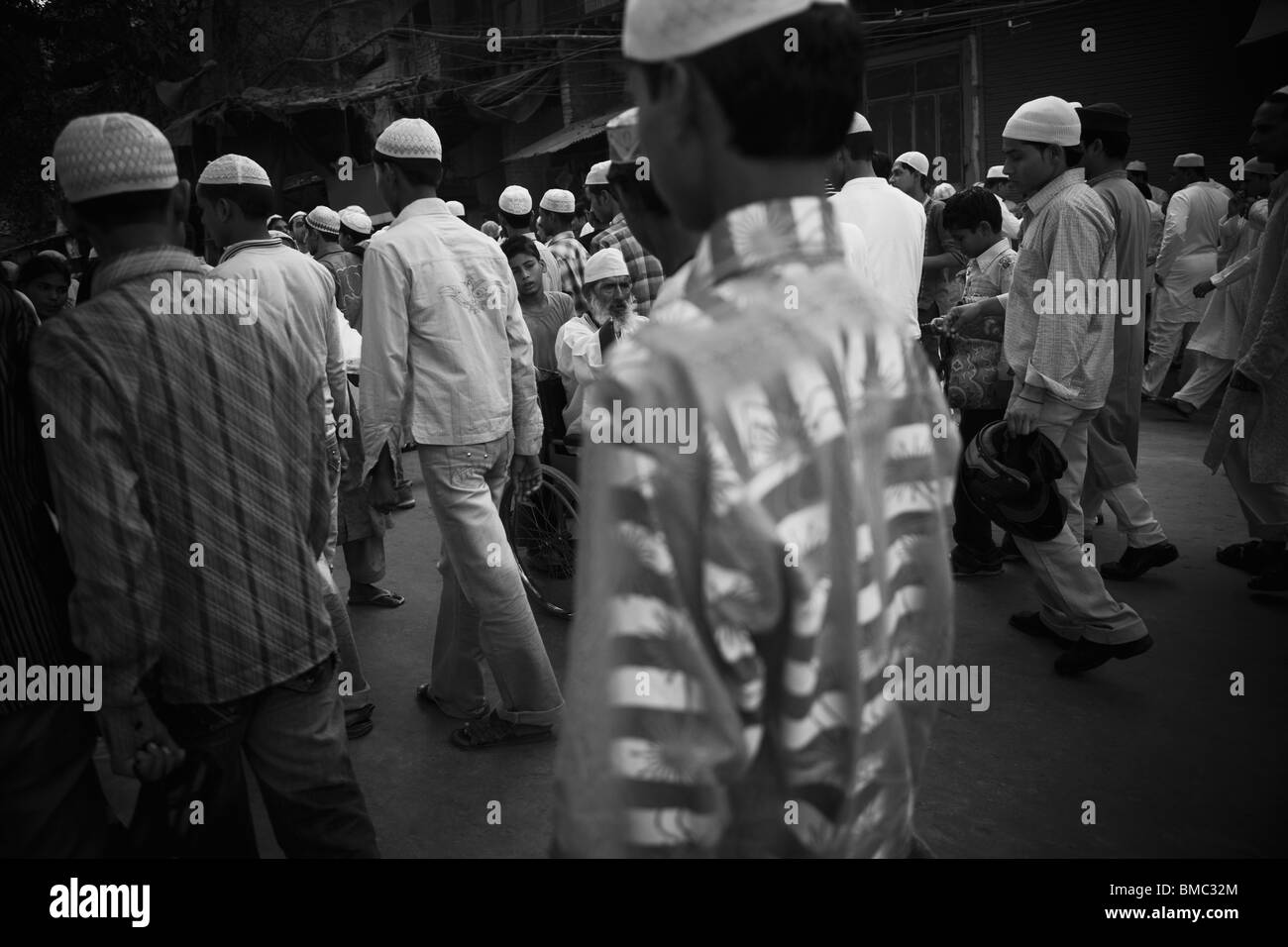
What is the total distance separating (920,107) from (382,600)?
41.3ft

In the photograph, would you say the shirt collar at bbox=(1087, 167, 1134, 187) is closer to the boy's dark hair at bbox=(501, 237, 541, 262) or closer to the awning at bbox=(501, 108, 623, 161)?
the boy's dark hair at bbox=(501, 237, 541, 262)

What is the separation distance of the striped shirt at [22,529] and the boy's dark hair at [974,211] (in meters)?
4.53

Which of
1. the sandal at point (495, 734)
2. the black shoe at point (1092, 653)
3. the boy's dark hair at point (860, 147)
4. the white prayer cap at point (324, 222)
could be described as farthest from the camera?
the white prayer cap at point (324, 222)

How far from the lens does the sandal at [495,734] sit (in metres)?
3.79

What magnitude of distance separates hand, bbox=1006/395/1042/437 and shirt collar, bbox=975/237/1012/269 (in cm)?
143

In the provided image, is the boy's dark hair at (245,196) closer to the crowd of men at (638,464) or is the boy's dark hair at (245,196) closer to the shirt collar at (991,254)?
the crowd of men at (638,464)

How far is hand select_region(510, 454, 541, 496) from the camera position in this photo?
406cm

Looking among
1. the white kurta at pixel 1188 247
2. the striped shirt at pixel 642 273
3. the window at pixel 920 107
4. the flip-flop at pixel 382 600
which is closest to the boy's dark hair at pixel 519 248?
the striped shirt at pixel 642 273

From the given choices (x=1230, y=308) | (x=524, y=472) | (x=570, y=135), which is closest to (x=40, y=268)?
(x=524, y=472)

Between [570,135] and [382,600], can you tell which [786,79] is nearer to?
[382,600]

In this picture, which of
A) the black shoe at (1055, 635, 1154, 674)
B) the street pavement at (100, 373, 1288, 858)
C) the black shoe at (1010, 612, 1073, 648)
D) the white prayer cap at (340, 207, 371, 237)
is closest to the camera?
the street pavement at (100, 373, 1288, 858)

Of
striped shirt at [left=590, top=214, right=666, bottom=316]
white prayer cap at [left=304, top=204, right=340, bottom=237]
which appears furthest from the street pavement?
white prayer cap at [left=304, top=204, right=340, bottom=237]

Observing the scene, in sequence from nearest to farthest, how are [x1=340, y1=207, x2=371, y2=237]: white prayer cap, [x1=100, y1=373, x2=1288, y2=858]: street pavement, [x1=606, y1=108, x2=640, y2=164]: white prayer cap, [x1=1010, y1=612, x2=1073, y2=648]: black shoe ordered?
1. [x1=606, y1=108, x2=640, y2=164]: white prayer cap
2. [x1=100, y1=373, x2=1288, y2=858]: street pavement
3. [x1=1010, y1=612, x2=1073, y2=648]: black shoe
4. [x1=340, y1=207, x2=371, y2=237]: white prayer cap
